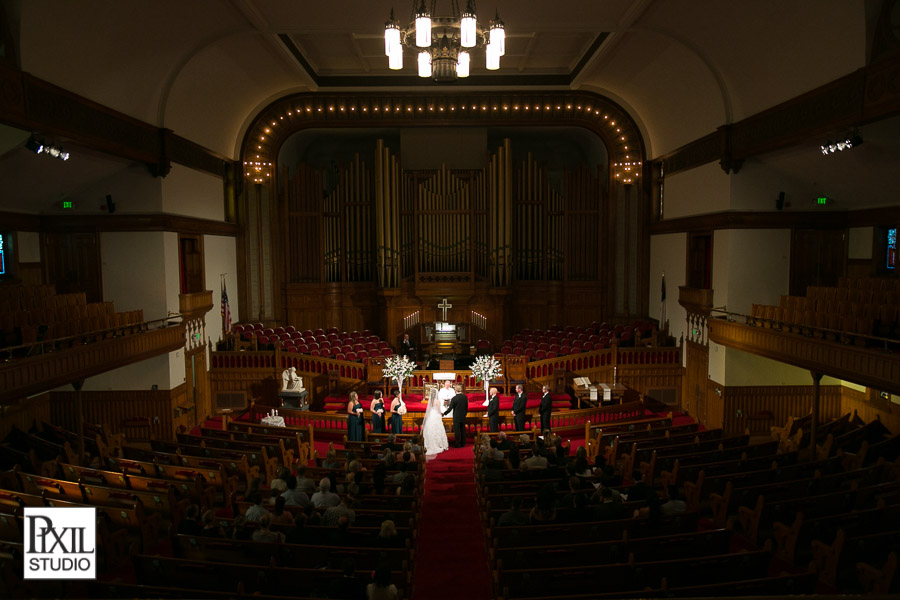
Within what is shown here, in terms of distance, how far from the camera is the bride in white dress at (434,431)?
1272cm

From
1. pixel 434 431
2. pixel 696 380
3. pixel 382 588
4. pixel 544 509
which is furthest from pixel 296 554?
pixel 696 380

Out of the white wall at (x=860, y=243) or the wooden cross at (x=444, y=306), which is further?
the wooden cross at (x=444, y=306)

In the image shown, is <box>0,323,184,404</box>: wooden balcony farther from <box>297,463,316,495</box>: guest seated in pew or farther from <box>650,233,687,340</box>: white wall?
<box>650,233,687,340</box>: white wall

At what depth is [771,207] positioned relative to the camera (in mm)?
14453

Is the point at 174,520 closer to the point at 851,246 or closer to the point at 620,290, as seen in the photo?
the point at 851,246

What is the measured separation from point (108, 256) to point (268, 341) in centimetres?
539

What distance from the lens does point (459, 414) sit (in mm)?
13328

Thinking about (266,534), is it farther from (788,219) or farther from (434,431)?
(788,219)

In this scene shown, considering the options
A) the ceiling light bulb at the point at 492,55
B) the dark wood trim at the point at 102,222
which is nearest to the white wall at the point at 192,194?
the dark wood trim at the point at 102,222

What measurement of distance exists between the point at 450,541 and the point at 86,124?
403 inches

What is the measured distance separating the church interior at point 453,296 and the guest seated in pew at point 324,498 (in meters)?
0.19

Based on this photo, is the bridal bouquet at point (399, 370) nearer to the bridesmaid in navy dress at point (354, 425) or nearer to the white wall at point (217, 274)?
the bridesmaid in navy dress at point (354, 425)

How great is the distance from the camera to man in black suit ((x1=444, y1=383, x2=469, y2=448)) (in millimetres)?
13180

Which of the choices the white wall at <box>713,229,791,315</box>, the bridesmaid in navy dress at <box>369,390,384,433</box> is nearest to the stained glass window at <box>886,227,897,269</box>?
the white wall at <box>713,229,791,315</box>
